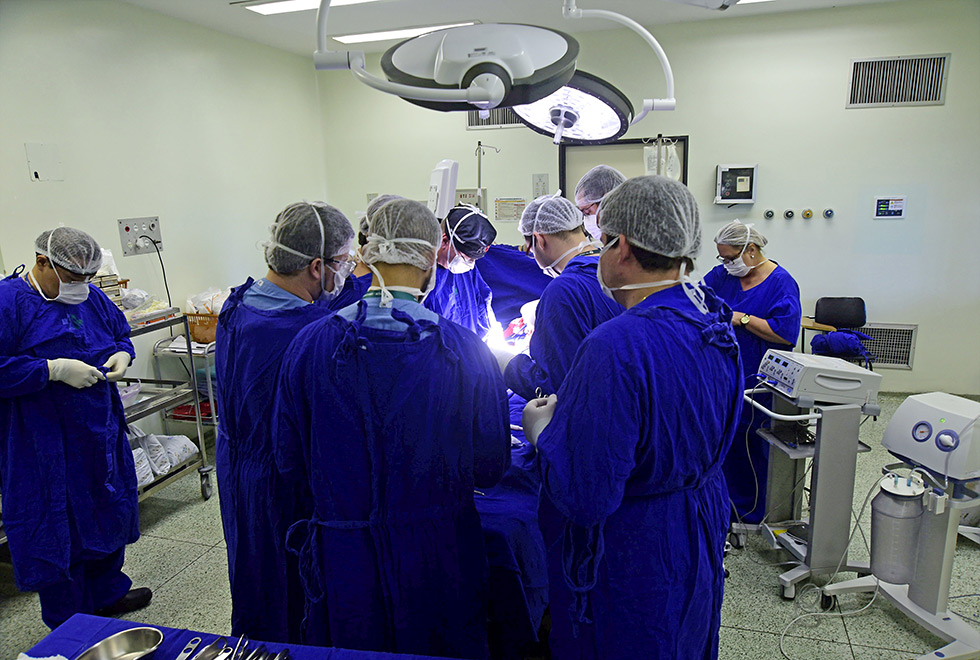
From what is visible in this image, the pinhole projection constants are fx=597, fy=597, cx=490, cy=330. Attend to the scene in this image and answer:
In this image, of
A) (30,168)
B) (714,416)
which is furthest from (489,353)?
(30,168)

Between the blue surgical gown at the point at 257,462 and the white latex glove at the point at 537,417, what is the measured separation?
2.21ft

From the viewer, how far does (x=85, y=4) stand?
3453 mm

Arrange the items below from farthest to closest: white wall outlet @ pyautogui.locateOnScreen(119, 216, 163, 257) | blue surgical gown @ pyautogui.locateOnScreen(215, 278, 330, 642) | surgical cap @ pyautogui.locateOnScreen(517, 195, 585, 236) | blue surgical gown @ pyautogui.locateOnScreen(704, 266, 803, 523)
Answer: white wall outlet @ pyautogui.locateOnScreen(119, 216, 163, 257)
blue surgical gown @ pyautogui.locateOnScreen(704, 266, 803, 523)
surgical cap @ pyautogui.locateOnScreen(517, 195, 585, 236)
blue surgical gown @ pyautogui.locateOnScreen(215, 278, 330, 642)

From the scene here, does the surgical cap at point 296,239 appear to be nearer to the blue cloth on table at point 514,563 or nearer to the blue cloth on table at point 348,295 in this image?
the blue cloth on table at point 348,295

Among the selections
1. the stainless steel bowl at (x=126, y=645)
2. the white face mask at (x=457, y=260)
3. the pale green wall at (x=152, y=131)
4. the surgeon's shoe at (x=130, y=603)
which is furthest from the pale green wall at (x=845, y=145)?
the stainless steel bowl at (x=126, y=645)

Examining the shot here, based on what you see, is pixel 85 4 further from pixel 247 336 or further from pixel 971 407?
pixel 971 407

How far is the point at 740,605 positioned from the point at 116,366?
2.73m

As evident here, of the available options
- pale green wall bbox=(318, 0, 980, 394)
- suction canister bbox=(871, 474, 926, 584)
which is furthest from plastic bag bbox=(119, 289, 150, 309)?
pale green wall bbox=(318, 0, 980, 394)

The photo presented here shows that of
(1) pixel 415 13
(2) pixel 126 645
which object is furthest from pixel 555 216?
(1) pixel 415 13

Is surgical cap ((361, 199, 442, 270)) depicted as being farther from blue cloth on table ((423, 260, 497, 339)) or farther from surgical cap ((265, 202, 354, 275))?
blue cloth on table ((423, 260, 497, 339))

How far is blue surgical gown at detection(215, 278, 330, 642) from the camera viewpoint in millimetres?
1727

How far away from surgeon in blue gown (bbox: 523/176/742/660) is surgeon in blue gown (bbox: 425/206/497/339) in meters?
1.06

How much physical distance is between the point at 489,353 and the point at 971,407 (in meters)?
1.87

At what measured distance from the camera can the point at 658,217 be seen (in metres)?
1.35
